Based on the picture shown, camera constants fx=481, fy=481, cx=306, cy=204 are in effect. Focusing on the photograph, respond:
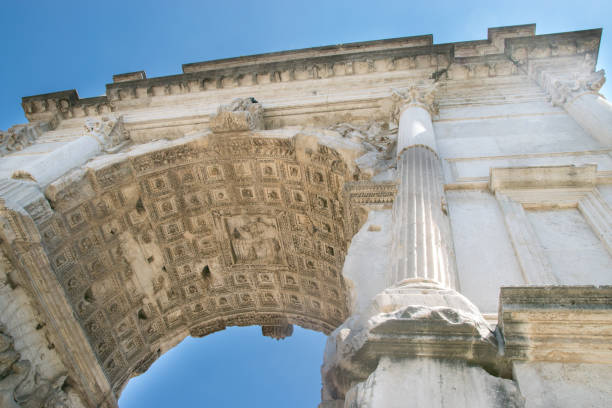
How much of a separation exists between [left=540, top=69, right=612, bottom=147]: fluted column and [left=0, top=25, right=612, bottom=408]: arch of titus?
6 centimetres

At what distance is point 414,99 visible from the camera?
33.7ft

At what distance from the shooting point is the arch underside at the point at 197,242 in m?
10.0

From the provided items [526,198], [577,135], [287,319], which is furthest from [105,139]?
[577,135]

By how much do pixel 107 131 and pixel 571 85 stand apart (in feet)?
34.8

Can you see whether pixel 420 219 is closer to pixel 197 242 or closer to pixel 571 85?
pixel 571 85

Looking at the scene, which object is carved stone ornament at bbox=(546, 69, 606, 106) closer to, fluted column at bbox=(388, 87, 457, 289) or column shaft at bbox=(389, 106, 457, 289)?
fluted column at bbox=(388, 87, 457, 289)

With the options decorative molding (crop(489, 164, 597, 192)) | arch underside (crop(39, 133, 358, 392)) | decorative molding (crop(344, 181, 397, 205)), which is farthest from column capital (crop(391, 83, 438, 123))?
decorative molding (crop(344, 181, 397, 205))

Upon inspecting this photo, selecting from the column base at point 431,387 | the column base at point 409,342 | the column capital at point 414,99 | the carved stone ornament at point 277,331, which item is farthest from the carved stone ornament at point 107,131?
the column base at point 431,387

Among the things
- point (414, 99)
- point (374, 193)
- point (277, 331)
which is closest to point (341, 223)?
point (414, 99)

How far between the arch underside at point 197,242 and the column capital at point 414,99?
6.38 feet

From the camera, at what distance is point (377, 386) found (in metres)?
3.38

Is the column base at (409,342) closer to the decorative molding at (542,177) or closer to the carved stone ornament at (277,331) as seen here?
the decorative molding at (542,177)

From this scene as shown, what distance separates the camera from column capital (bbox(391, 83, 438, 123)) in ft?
33.4

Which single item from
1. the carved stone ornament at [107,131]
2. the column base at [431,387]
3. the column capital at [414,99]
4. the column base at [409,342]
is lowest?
the column base at [431,387]
